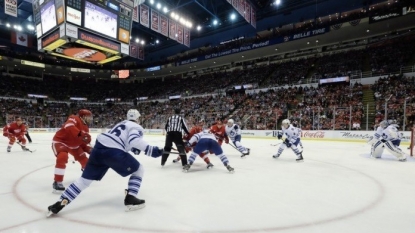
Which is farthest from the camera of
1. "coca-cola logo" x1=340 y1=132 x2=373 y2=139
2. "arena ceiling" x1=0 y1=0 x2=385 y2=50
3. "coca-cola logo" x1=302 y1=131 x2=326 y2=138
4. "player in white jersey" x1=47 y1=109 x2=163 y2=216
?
"arena ceiling" x1=0 y1=0 x2=385 y2=50

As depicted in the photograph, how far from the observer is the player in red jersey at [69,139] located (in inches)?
147

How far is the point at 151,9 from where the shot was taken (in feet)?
45.2

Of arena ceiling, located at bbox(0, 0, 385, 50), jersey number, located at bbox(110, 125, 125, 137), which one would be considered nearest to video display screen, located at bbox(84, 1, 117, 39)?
jersey number, located at bbox(110, 125, 125, 137)

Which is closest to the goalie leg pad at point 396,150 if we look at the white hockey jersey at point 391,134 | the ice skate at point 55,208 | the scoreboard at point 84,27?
the white hockey jersey at point 391,134

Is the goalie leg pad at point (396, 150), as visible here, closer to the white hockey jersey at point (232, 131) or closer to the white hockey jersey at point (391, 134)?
the white hockey jersey at point (391, 134)

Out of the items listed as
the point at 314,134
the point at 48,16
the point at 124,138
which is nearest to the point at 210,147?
the point at 124,138

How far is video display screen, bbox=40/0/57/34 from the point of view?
30.3 feet

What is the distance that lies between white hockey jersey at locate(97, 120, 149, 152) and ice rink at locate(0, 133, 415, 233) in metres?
0.72


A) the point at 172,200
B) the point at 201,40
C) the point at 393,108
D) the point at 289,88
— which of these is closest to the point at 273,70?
the point at 289,88

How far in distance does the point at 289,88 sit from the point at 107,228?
2081 centimetres

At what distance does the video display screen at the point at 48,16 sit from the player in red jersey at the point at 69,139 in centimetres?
704

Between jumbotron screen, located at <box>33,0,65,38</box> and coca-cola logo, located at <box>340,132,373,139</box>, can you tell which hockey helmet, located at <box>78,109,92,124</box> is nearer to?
jumbotron screen, located at <box>33,0,65,38</box>

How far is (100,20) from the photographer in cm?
988

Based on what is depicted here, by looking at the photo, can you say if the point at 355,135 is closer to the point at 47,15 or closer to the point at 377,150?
the point at 377,150
